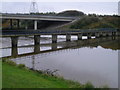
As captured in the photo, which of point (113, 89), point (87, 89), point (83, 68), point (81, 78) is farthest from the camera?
point (83, 68)

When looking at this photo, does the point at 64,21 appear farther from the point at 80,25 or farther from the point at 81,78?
the point at 81,78

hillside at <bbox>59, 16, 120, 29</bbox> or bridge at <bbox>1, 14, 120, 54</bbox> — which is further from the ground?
hillside at <bbox>59, 16, 120, 29</bbox>

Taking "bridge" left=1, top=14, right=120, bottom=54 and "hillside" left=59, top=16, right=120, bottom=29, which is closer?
"bridge" left=1, top=14, right=120, bottom=54

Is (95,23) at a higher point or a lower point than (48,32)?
higher

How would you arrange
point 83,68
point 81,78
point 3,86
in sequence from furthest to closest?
point 83,68 → point 81,78 → point 3,86

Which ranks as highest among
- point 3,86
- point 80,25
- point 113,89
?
point 80,25

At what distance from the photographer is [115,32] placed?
90.8 m

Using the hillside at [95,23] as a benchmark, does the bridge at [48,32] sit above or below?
below

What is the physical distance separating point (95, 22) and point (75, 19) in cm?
1039

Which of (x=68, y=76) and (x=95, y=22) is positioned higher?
(x=95, y=22)

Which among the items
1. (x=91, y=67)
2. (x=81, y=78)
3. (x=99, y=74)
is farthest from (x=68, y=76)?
(x=91, y=67)

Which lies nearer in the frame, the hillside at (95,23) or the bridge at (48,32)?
the bridge at (48,32)

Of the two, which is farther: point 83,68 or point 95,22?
point 95,22

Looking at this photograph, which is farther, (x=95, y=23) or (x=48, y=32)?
(x=95, y=23)
